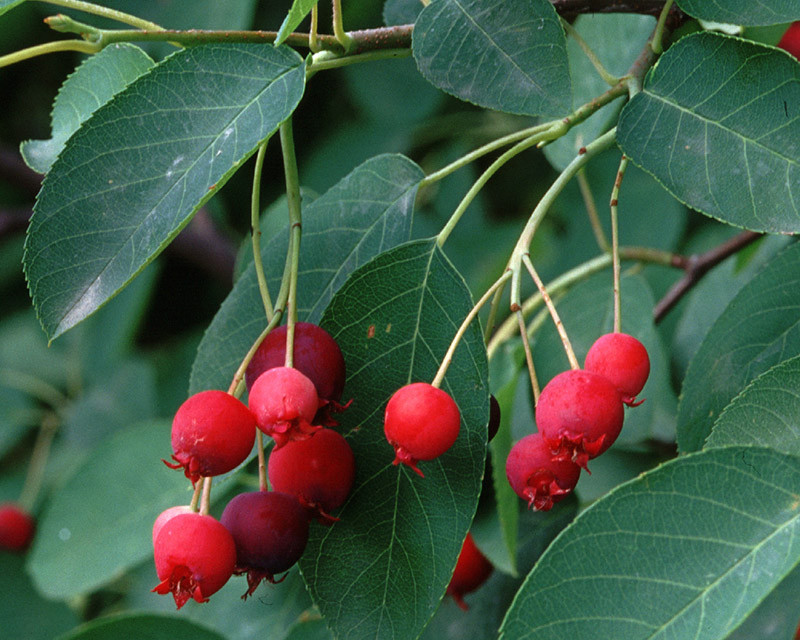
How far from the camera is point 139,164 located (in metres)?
0.64

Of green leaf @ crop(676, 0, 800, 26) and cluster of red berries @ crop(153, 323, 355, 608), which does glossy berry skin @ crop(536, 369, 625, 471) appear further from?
green leaf @ crop(676, 0, 800, 26)

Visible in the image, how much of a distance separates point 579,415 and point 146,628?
2.38 feet

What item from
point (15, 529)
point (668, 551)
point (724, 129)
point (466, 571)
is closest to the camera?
point (668, 551)

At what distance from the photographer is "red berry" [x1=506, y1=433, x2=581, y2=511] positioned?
611mm

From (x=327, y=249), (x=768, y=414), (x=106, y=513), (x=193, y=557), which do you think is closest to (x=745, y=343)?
(x=768, y=414)

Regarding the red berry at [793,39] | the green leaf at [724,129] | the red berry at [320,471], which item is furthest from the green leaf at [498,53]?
the red berry at [793,39]

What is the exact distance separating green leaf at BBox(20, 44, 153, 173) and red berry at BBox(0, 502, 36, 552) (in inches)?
43.2

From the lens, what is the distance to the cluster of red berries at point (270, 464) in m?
0.58

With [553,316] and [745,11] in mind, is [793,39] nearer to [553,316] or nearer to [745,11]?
[745,11]

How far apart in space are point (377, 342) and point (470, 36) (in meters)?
0.25

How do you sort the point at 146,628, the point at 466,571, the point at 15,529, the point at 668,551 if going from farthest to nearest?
the point at 15,529 → the point at 146,628 → the point at 466,571 → the point at 668,551

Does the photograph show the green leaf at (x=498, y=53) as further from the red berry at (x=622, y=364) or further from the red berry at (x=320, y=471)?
the red berry at (x=320, y=471)

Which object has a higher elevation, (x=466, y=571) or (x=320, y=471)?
(x=320, y=471)

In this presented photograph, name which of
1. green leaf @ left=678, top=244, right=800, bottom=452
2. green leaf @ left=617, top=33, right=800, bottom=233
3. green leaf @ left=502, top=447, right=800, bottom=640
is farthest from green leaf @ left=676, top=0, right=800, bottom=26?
green leaf @ left=502, top=447, right=800, bottom=640
